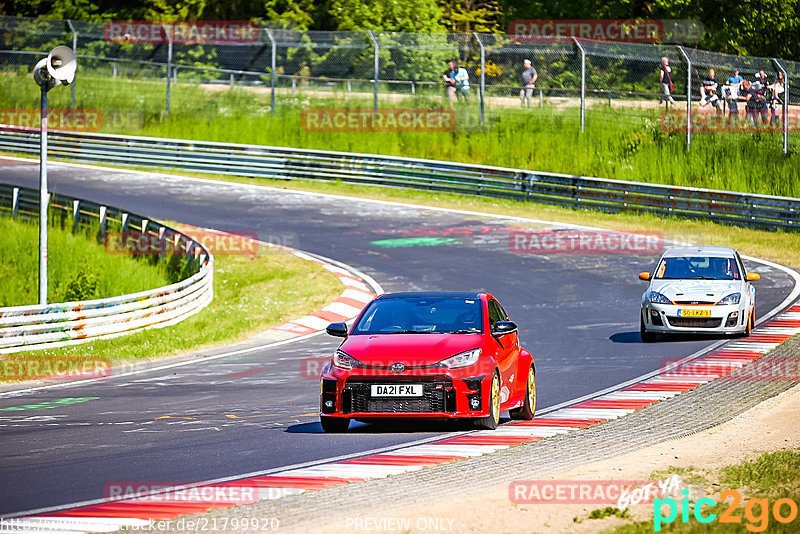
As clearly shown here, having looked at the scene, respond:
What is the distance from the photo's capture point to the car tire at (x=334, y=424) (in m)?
11.6

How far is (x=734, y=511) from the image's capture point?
8219 millimetres

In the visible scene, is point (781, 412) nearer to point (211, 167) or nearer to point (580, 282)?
point (580, 282)

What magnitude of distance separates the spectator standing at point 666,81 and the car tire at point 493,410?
22358mm

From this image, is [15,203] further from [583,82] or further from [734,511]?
[734,511]

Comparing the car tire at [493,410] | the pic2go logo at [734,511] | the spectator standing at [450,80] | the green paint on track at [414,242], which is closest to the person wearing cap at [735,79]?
the green paint on track at [414,242]

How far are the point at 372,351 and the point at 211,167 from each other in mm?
28877

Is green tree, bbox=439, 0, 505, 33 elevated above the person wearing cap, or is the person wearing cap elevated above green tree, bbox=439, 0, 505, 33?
green tree, bbox=439, 0, 505, 33

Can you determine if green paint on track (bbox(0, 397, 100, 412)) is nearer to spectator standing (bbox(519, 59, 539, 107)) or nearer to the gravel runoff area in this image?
the gravel runoff area

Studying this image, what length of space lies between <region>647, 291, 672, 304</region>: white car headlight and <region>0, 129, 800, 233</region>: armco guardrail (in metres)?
11.7

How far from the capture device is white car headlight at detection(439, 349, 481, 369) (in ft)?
37.1

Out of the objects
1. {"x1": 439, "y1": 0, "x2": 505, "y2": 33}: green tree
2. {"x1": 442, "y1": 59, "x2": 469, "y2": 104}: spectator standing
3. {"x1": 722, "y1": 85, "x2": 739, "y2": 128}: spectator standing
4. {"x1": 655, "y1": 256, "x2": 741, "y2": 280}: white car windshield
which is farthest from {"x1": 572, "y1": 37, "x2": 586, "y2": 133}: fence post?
{"x1": 439, "y1": 0, "x2": 505, "y2": 33}: green tree

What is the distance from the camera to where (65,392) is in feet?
51.7

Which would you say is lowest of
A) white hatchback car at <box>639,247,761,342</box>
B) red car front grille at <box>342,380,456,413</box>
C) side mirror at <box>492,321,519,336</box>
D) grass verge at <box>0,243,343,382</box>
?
grass verge at <box>0,243,343,382</box>

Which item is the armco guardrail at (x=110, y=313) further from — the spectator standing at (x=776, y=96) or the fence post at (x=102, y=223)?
the spectator standing at (x=776, y=96)
